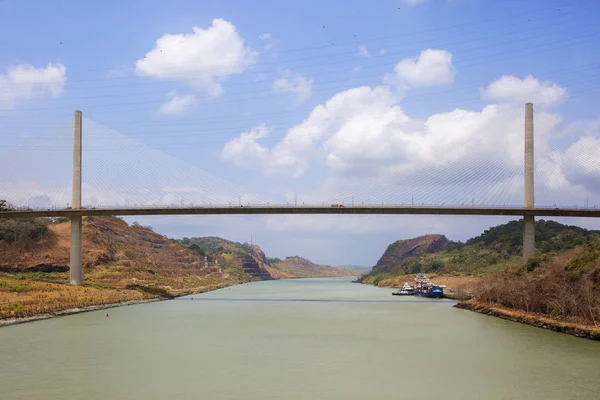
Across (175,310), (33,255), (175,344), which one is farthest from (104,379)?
(33,255)

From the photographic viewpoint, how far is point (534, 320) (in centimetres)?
3328

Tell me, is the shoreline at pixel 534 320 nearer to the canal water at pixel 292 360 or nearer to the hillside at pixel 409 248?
the canal water at pixel 292 360

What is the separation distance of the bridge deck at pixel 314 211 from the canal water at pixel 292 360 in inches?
683

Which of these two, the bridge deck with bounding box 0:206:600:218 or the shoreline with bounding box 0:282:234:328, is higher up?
the bridge deck with bounding box 0:206:600:218

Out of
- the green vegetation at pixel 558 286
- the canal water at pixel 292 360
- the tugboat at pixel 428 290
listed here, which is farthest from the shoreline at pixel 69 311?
the tugboat at pixel 428 290

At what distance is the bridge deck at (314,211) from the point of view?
50.2 meters

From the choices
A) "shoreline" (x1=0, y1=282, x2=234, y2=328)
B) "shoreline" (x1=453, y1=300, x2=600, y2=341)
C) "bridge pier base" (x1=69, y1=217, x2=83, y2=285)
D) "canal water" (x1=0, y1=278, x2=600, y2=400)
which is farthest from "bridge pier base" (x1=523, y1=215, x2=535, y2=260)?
"bridge pier base" (x1=69, y1=217, x2=83, y2=285)

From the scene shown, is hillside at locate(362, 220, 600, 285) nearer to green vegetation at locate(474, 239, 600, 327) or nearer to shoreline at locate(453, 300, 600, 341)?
shoreline at locate(453, 300, 600, 341)

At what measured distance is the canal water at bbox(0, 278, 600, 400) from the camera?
16828 millimetres

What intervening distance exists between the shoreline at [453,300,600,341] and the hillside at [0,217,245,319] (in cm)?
3201

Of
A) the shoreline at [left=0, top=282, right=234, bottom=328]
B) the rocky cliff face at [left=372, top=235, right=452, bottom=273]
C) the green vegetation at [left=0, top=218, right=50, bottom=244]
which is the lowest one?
the rocky cliff face at [left=372, top=235, right=452, bottom=273]

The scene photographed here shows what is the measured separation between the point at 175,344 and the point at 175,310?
19.7m

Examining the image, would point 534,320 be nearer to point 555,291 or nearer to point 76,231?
point 555,291

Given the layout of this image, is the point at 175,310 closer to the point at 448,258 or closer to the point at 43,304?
the point at 43,304
